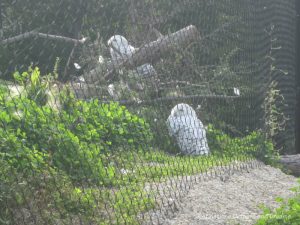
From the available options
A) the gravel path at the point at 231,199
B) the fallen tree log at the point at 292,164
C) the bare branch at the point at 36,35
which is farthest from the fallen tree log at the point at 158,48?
the fallen tree log at the point at 292,164

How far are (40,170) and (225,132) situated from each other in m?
3.20

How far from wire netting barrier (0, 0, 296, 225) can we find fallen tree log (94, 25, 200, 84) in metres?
0.02

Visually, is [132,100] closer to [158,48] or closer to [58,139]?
[158,48]

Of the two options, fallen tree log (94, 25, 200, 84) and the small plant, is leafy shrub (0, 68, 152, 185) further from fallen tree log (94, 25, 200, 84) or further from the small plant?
fallen tree log (94, 25, 200, 84)

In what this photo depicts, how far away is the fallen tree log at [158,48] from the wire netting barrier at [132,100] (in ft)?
0.05

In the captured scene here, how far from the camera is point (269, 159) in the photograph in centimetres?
675

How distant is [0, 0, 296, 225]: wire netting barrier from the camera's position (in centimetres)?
360

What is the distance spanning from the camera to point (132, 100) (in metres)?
5.41

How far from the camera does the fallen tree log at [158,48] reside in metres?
4.46

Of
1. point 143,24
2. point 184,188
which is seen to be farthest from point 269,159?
point 143,24

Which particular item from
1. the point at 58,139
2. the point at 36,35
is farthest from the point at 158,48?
the point at 36,35

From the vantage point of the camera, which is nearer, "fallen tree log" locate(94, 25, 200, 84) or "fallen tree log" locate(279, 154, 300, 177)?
"fallen tree log" locate(94, 25, 200, 84)

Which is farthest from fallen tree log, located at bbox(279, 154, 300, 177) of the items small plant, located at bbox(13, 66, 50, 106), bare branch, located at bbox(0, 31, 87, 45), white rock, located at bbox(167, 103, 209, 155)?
bare branch, located at bbox(0, 31, 87, 45)

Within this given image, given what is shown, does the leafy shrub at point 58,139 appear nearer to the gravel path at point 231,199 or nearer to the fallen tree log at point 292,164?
the gravel path at point 231,199
